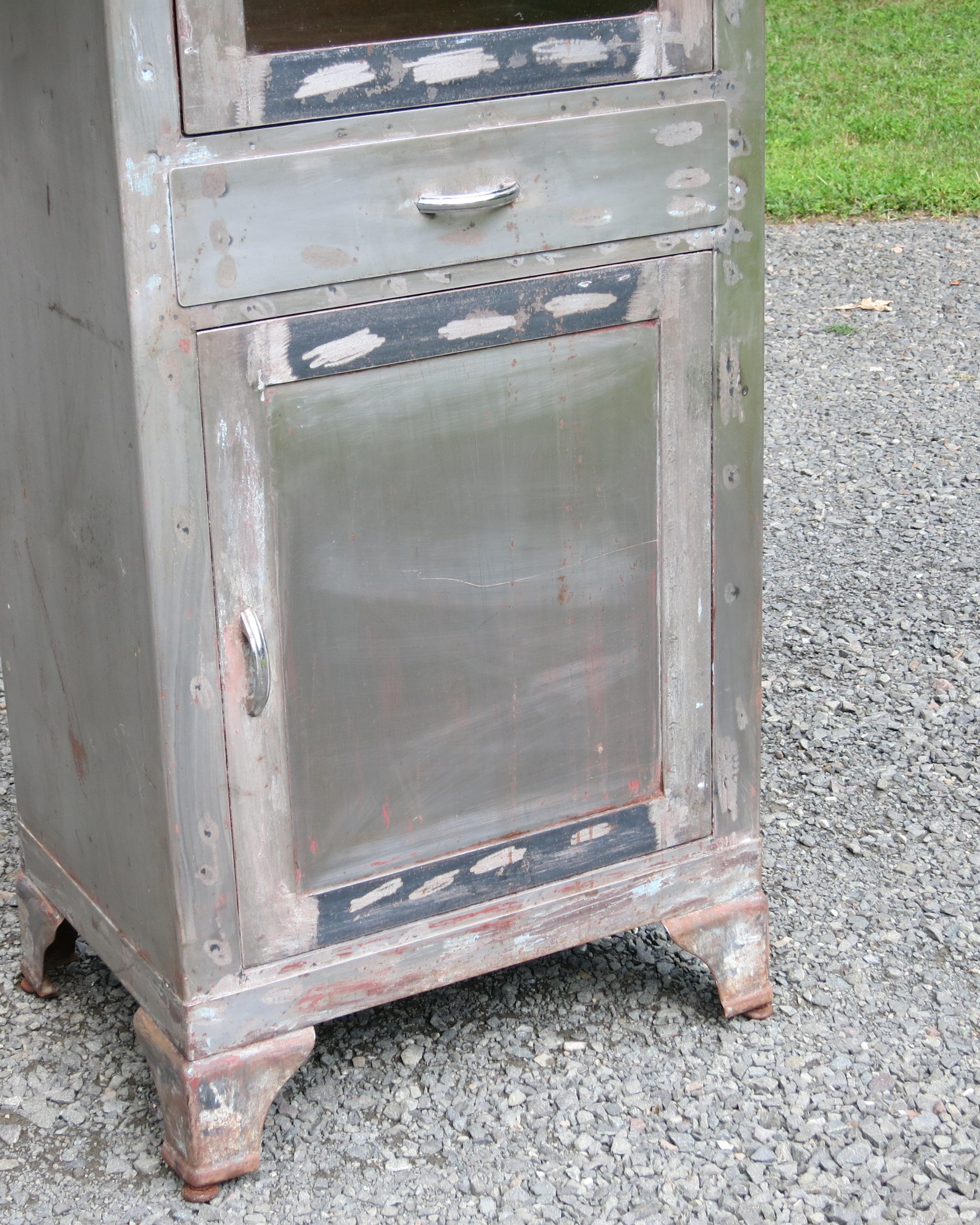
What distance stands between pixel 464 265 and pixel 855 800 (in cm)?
148

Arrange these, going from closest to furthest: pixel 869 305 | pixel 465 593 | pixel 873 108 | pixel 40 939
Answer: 1. pixel 465 593
2. pixel 40 939
3. pixel 869 305
4. pixel 873 108

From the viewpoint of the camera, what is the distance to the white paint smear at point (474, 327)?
1.90m

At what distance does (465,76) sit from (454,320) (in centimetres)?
27

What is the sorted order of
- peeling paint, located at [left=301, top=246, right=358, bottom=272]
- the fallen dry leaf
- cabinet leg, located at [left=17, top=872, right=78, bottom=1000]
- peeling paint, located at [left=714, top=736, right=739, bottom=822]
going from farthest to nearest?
1. the fallen dry leaf
2. cabinet leg, located at [left=17, top=872, right=78, bottom=1000]
3. peeling paint, located at [left=714, top=736, right=739, bottom=822]
4. peeling paint, located at [left=301, top=246, right=358, bottom=272]

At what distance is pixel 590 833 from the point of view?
7.19 ft

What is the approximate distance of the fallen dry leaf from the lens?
5672mm

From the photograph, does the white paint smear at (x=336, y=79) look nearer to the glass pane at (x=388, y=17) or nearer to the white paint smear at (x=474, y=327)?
the glass pane at (x=388, y=17)

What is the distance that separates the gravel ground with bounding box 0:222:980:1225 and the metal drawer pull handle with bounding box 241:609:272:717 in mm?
632

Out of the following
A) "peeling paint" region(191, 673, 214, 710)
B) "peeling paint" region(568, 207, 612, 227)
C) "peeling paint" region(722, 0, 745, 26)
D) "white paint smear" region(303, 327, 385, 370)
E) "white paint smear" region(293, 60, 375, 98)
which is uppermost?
"peeling paint" region(722, 0, 745, 26)

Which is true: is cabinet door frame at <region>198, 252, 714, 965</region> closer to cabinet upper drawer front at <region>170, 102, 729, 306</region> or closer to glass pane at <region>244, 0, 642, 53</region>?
cabinet upper drawer front at <region>170, 102, 729, 306</region>

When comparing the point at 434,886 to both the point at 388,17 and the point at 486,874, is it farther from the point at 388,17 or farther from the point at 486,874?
the point at 388,17

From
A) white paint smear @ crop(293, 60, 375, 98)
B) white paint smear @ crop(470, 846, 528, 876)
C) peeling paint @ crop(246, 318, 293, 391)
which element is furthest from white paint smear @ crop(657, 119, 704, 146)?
white paint smear @ crop(470, 846, 528, 876)

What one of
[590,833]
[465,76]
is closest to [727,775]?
[590,833]

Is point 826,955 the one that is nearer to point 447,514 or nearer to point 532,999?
point 532,999
